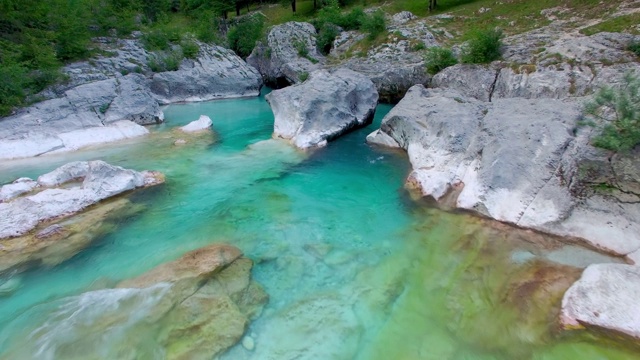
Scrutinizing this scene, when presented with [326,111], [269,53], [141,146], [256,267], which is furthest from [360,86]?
[269,53]

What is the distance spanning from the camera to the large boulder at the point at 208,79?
31577 millimetres

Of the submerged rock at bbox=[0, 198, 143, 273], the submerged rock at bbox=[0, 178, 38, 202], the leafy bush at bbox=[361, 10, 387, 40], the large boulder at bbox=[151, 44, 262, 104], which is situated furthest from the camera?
the leafy bush at bbox=[361, 10, 387, 40]

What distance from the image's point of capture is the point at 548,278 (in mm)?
8219

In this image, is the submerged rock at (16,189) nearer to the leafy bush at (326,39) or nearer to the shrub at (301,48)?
the shrub at (301,48)

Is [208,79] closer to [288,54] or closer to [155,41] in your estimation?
[155,41]

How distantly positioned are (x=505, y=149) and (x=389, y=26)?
95.2 ft

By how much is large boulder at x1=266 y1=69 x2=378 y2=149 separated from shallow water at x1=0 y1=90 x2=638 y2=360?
462cm

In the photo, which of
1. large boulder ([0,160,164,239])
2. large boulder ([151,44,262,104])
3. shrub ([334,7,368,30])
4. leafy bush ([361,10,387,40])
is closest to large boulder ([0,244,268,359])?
large boulder ([0,160,164,239])

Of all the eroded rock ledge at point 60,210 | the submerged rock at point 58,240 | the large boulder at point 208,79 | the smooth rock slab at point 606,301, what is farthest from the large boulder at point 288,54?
the smooth rock slab at point 606,301

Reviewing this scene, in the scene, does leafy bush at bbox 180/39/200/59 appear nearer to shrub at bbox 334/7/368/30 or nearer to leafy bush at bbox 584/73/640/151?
shrub at bbox 334/7/368/30

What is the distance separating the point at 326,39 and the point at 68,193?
3242cm

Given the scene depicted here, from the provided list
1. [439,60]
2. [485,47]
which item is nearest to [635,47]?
[485,47]

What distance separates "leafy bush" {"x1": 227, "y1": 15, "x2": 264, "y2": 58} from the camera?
146 feet

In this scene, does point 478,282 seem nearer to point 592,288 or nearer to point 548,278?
point 548,278
